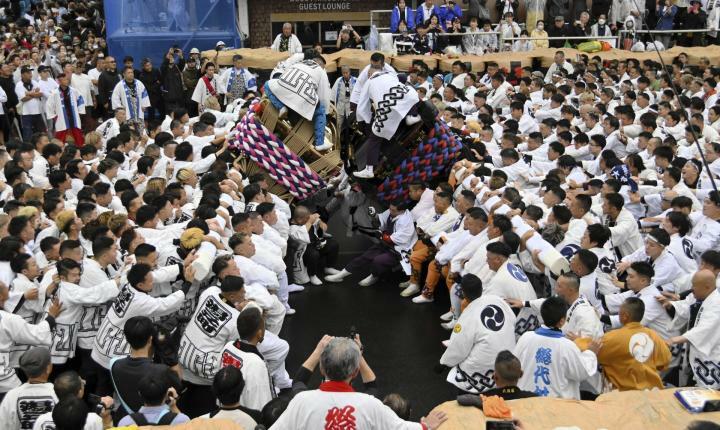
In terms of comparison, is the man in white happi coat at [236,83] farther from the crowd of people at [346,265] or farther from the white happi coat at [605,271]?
the white happi coat at [605,271]

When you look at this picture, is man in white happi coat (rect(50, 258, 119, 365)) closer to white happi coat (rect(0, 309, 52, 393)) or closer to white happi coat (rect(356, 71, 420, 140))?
white happi coat (rect(0, 309, 52, 393))

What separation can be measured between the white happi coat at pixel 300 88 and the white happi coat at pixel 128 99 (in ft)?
16.2

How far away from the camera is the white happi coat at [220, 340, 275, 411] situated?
15.6 feet

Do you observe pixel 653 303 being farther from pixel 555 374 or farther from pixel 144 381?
pixel 144 381

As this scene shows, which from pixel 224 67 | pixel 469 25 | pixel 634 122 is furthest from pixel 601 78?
pixel 224 67

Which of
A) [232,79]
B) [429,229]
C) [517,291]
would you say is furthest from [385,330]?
[232,79]

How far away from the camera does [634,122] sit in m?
10.9

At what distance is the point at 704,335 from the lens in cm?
517

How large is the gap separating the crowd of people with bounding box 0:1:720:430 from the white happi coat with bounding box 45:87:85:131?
1.97 m

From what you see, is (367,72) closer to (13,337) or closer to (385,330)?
(385,330)

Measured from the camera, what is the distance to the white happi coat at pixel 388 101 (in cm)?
820

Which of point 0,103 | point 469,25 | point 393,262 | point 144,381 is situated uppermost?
point 469,25

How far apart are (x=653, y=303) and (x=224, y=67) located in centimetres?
1077

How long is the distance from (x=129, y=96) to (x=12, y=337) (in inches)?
315
